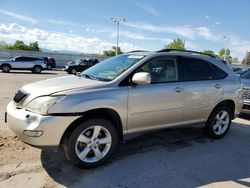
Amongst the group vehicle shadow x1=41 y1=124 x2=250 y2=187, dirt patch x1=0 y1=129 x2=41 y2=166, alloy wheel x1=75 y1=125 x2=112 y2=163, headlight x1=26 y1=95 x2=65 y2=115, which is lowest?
vehicle shadow x1=41 y1=124 x2=250 y2=187

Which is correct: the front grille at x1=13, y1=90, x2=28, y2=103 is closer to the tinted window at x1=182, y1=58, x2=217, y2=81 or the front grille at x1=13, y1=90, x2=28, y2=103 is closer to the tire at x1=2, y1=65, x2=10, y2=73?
the tinted window at x1=182, y1=58, x2=217, y2=81

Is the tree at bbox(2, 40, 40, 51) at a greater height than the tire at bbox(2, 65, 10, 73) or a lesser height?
greater

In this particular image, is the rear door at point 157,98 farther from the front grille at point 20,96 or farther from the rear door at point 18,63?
the rear door at point 18,63

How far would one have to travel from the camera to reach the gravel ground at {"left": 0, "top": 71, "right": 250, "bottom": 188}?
3.76 m

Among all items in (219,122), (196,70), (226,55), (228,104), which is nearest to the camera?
(196,70)

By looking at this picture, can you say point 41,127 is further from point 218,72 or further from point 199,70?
point 218,72

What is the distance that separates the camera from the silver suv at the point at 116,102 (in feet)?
12.3

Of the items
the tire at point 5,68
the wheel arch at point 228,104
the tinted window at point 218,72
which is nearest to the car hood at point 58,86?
the tinted window at point 218,72

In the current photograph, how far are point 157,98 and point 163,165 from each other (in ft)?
3.56

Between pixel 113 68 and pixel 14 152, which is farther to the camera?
pixel 113 68

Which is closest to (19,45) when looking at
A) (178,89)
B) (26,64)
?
(26,64)

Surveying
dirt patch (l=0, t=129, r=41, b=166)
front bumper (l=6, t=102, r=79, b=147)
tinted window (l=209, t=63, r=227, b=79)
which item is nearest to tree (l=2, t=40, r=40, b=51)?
dirt patch (l=0, t=129, r=41, b=166)

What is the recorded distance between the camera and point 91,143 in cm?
411

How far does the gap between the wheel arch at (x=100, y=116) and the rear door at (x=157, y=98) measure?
0.19 meters
